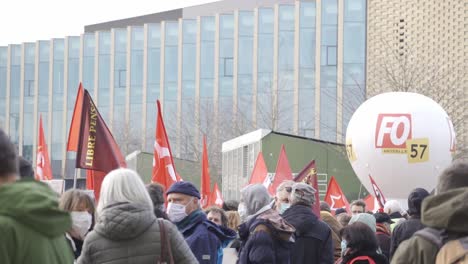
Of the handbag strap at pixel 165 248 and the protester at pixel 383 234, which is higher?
the handbag strap at pixel 165 248

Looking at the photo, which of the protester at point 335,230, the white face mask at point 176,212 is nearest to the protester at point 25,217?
the white face mask at point 176,212

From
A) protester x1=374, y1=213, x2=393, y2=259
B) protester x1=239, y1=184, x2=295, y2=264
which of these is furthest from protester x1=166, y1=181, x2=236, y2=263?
protester x1=374, y1=213, x2=393, y2=259

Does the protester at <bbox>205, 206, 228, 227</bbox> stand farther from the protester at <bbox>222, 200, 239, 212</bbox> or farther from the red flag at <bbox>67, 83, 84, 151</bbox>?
the red flag at <bbox>67, 83, 84, 151</bbox>

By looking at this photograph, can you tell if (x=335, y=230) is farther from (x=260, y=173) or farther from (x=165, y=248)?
(x=260, y=173)

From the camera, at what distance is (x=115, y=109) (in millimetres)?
67938

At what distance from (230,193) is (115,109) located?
38.6 metres

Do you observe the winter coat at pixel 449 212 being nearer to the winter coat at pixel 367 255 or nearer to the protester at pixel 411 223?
the winter coat at pixel 367 255

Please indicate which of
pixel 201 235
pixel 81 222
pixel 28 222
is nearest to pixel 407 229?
pixel 201 235

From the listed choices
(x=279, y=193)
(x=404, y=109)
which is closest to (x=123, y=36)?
(x=404, y=109)

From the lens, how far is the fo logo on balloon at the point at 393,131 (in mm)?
21859

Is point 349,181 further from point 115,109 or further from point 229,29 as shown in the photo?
point 115,109

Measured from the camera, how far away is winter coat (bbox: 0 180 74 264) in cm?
358

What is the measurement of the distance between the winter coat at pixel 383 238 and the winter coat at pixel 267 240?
8.66 ft

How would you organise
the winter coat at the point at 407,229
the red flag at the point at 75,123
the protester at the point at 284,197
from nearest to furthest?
the winter coat at the point at 407,229
the protester at the point at 284,197
the red flag at the point at 75,123
